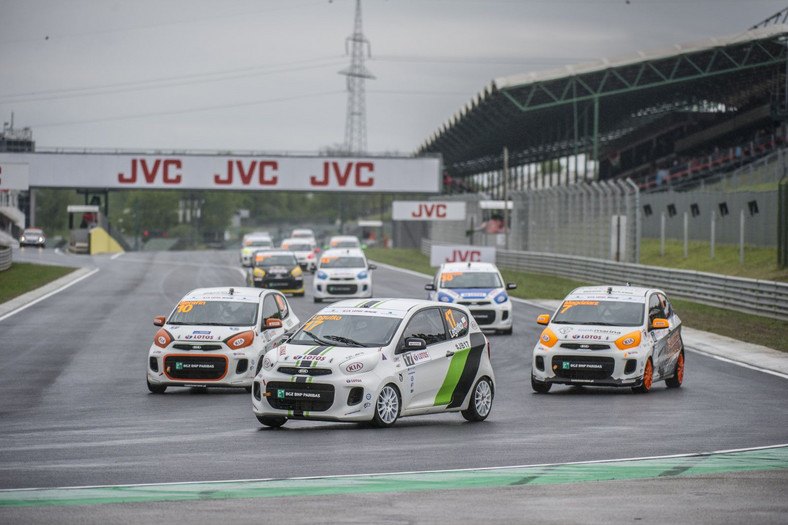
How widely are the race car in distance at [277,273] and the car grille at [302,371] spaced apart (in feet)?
88.8

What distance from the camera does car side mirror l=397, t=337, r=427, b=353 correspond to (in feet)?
44.7

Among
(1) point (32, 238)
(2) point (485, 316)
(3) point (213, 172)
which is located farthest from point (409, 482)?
(1) point (32, 238)

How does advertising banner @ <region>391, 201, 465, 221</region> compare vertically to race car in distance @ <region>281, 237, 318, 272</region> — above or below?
above

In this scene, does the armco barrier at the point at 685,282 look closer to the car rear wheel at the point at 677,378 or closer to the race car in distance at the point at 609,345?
the car rear wheel at the point at 677,378

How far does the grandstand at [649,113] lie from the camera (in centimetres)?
6212

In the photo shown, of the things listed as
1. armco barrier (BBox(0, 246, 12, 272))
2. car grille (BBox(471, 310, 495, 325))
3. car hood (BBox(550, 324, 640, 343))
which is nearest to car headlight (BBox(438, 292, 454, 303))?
car grille (BBox(471, 310, 495, 325))

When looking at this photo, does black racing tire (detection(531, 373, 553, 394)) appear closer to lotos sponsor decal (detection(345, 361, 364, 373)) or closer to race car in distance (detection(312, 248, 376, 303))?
lotos sponsor decal (detection(345, 361, 364, 373))

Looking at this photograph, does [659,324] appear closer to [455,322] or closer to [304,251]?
[455,322]

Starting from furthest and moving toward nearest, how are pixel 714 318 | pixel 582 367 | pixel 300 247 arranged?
1. pixel 300 247
2. pixel 714 318
3. pixel 582 367

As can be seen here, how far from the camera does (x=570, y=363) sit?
17.8 metres

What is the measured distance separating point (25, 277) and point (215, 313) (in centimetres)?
3076

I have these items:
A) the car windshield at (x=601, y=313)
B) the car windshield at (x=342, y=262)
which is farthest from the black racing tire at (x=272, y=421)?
the car windshield at (x=342, y=262)

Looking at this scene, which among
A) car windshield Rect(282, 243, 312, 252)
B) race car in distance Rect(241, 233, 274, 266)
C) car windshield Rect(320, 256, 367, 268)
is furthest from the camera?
race car in distance Rect(241, 233, 274, 266)

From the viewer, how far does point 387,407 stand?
13305 mm
